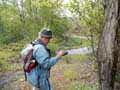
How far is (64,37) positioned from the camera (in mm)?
35406

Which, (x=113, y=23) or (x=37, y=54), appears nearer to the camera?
(x=113, y=23)

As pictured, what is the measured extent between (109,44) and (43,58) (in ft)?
3.62

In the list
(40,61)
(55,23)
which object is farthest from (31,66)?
(55,23)

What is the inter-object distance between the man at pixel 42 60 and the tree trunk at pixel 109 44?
672mm

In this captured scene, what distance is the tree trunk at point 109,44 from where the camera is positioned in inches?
202

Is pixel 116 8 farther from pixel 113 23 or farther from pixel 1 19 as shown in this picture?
pixel 1 19

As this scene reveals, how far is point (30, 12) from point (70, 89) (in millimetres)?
14435

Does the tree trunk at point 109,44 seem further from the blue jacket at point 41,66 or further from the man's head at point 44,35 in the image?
the man's head at point 44,35

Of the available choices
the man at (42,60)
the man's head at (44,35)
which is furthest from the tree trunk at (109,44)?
the man's head at (44,35)

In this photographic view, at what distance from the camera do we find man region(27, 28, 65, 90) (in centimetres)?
563

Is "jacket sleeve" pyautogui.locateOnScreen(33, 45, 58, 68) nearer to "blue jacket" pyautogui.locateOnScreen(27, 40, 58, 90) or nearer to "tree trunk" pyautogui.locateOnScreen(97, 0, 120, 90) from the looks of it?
"blue jacket" pyautogui.locateOnScreen(27, 40, 58, 90)

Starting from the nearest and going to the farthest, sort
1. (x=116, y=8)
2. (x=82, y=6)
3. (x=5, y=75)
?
(x=116, y=8), (x=82, y=6), (x=5, y=75)

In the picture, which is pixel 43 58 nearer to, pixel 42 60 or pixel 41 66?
pixel 42 60

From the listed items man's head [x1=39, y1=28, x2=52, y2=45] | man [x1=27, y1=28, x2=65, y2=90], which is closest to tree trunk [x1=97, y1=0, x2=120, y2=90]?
man [x1=27, y1=28, x2=65, y2=90]
